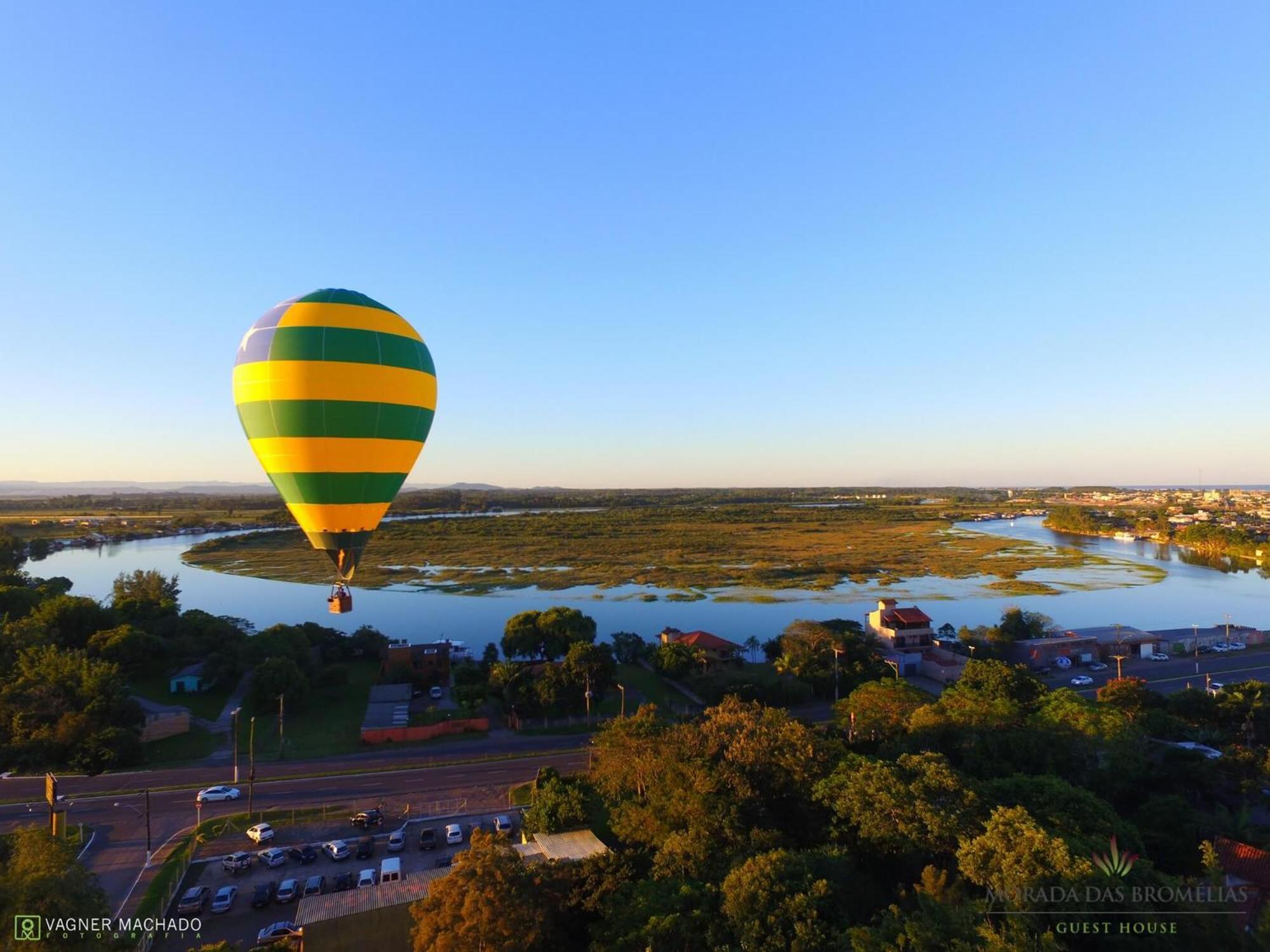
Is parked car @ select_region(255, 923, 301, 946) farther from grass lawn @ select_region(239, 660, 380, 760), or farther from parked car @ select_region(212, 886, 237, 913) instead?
grass lawn @ select_region(239, 660, 380, 760)


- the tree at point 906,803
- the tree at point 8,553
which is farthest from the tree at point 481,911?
the tree at point 8,553

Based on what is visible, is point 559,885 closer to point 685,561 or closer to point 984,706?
point 984,706

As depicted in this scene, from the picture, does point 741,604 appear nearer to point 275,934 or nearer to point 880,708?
point 880,708

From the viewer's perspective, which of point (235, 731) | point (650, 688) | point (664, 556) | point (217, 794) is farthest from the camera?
point (664, 556)

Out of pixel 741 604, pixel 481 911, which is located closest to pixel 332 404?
pixel 481 911

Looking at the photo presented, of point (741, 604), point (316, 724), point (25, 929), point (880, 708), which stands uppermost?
point (25, 929)
